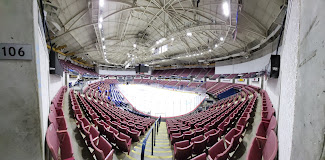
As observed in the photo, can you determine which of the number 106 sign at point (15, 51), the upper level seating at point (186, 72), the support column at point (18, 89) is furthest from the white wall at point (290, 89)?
the upper level seating at point (186, 72)

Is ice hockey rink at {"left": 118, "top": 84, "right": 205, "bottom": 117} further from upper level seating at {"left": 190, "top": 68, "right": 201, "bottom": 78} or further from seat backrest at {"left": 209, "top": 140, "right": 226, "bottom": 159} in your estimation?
upper level seating at {"left": 190, "top": 68, "right": 201, "bottom": 78}

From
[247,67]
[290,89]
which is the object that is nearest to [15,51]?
[290,89]

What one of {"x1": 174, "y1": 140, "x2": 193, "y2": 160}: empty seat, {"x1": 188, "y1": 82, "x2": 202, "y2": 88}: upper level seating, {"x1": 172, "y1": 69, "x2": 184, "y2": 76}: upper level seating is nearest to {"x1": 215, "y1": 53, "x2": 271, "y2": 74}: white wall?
{"x1": 188, "y1": 82, "x2": 202, "y2": 88}: upper level seating

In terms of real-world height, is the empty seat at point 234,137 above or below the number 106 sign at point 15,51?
below

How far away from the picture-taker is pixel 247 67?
60.1ft

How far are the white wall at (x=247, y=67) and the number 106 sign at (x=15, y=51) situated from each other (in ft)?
59.0

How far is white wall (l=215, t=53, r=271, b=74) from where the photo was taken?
14.2 metres

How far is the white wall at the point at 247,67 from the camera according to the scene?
14233 millimetres

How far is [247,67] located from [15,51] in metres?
22.8

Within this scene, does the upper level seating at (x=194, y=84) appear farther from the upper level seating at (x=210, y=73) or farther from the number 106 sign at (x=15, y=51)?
the number 106 sign at (x=15, y=51)

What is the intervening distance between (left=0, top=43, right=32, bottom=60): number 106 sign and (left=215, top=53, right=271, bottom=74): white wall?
18.0 metres

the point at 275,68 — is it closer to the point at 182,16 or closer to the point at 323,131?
the point at 323,131

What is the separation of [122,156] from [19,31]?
3204 millimetres

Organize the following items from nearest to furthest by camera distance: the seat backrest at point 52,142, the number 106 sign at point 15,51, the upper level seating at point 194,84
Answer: the number 106 sign at point 15,51, the seat backrest at point 52,142, the upper level seating at point 194,84
